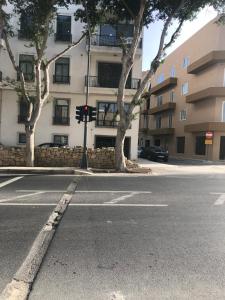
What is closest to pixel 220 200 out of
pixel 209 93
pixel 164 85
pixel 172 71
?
pixel 209 93

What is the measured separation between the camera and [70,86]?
110 ft

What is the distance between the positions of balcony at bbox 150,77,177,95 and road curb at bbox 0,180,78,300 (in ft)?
166

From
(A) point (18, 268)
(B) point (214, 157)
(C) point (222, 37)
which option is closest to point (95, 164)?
(A) point (18, 268)

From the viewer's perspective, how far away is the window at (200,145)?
151 feet

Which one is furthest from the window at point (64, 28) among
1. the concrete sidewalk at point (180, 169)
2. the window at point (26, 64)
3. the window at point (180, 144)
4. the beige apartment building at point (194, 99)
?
the window at point (180, 144)

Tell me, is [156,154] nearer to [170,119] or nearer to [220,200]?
[170,119]

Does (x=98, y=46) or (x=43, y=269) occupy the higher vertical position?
(x=98, y=46)

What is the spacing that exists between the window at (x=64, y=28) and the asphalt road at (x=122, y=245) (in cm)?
2311

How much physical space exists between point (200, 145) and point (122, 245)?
41.4 m

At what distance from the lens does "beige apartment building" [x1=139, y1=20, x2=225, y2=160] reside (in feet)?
142

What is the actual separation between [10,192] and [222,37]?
117 feet

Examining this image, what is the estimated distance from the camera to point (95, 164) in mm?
24281

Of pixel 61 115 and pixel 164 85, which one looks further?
pixel 164 85

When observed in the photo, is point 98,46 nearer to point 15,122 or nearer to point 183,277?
point 15,122
